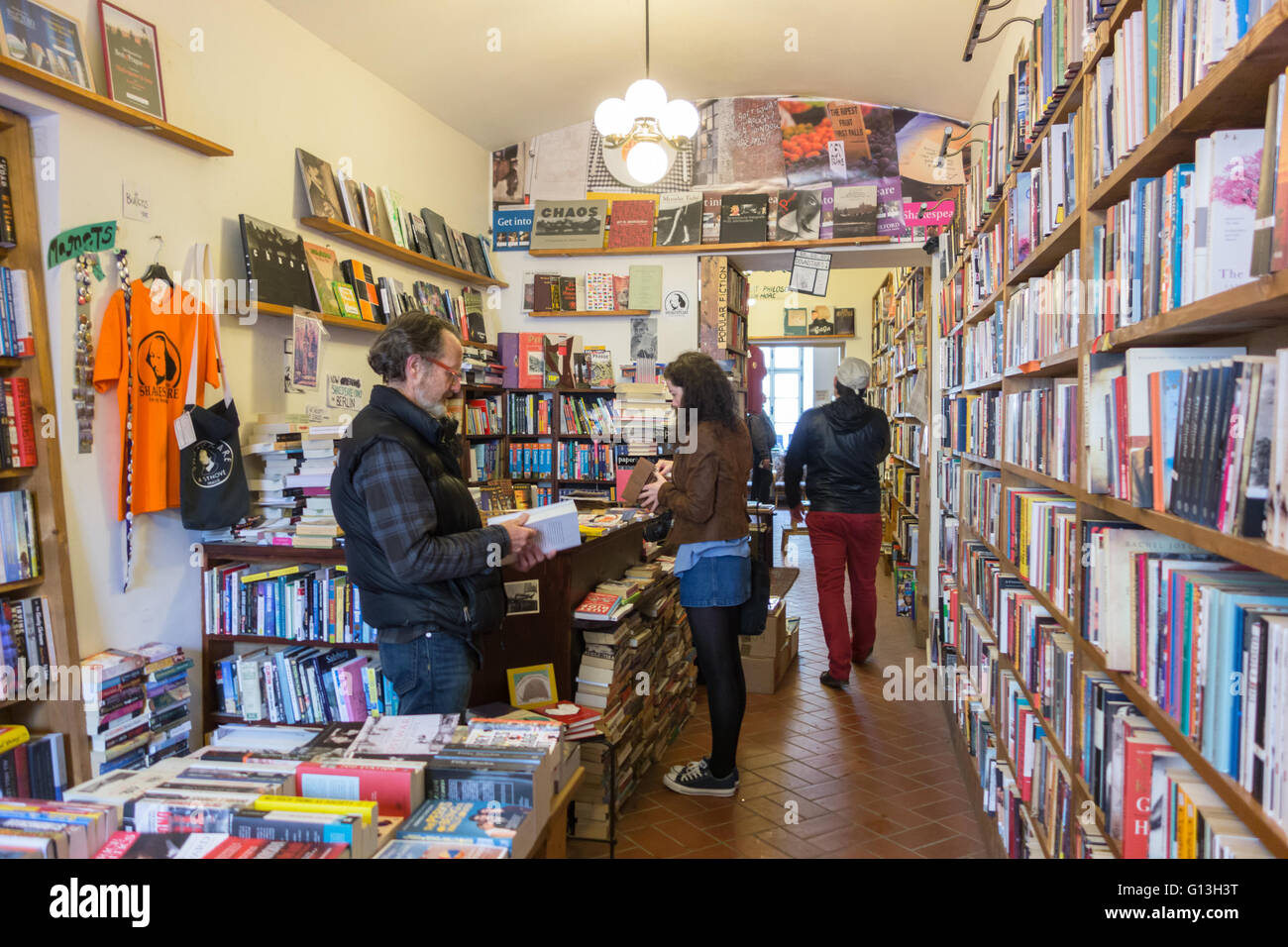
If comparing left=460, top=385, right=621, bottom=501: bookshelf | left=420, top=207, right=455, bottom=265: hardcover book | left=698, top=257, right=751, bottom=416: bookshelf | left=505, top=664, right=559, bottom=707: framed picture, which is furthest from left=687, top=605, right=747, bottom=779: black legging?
left=420, top=207, right=455, bottom=265: hardcover book

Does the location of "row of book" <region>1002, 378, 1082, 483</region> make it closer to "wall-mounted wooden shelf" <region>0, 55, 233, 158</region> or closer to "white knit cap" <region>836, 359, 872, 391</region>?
"white knit cap" <region>836, 359, 872, 391</region>

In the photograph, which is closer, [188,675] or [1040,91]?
[1040,91]

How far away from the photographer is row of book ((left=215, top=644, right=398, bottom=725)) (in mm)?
3242

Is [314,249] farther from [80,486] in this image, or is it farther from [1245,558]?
[1245,558]

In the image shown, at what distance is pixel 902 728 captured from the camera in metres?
4.19

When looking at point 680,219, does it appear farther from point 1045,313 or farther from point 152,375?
point 1045,313

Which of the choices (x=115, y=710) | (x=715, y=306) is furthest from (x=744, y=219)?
(x=115, y=710)

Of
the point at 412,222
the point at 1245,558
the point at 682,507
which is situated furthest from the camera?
the point at 412,222

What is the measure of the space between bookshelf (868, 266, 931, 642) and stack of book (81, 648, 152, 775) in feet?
15.3

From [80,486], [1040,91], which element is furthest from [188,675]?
[1040,91]

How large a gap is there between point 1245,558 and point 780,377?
1541 cm

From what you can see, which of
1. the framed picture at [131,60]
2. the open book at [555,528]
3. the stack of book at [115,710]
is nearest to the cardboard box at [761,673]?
the open book at [555,528]

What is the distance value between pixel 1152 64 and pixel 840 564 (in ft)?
12.0

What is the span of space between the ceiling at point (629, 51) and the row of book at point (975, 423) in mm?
2032
